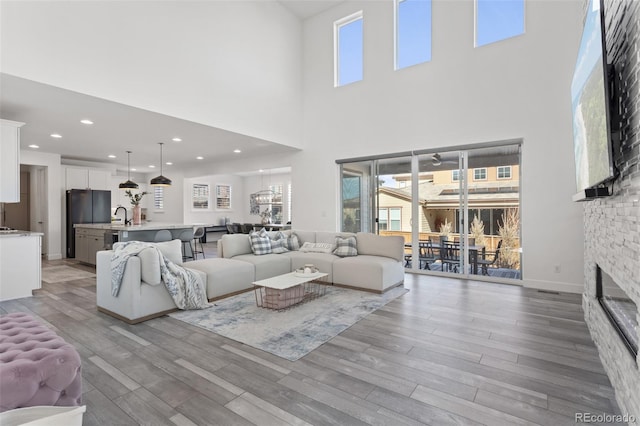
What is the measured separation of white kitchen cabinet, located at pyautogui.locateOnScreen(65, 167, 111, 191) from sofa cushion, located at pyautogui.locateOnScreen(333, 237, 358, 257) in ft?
24.7

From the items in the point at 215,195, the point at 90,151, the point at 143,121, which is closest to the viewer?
the point at 143,121

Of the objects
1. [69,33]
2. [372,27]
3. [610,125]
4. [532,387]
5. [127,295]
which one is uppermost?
[372,27]

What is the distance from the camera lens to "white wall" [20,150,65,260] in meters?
7.84

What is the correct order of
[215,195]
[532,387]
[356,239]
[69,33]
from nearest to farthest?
[532,387] → [69,33] → [356,239] → [215,195]

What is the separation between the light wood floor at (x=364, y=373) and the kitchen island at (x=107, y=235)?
2.68 metres

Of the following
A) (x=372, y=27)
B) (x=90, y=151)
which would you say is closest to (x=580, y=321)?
(x=372, y=27)

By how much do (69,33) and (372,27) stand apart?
17.7 feet

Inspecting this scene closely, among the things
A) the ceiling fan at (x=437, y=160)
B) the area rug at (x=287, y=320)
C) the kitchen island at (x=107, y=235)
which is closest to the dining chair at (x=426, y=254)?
the ceiling fan at (x=437, y=160)

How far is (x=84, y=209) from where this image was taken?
8.35 meters

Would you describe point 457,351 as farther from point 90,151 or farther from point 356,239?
point 90,151

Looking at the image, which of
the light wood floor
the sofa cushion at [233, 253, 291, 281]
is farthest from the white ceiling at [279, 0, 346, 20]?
the light wood floor

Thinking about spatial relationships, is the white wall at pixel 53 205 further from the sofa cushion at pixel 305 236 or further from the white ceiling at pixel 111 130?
the sofa cushion at pixel 305 236

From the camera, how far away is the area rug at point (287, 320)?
2.94 metres

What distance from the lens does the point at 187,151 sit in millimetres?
7898
